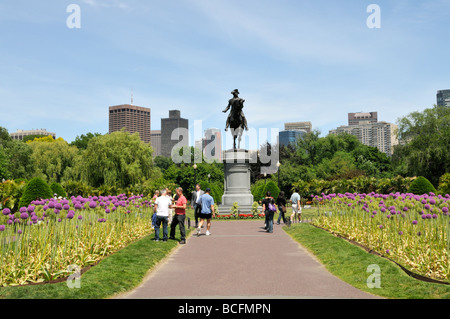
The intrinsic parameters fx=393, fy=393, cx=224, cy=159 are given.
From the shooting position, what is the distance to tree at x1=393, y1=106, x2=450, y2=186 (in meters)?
47.6

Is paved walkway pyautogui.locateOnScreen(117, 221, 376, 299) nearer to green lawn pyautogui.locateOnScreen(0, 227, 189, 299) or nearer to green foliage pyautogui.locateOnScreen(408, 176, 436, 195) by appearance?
green lawn pyautogui.locateOnScreen(0, 227, 189, 299)

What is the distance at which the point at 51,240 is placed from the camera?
924cm

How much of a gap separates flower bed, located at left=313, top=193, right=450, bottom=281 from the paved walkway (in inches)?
73.4

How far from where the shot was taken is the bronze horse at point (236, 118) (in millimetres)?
28781

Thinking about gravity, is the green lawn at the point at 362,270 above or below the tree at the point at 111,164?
below

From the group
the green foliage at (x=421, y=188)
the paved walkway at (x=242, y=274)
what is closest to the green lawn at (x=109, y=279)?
the paved walkway at (x=242, y=274)

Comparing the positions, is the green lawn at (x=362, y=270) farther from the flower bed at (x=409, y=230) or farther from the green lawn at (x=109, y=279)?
the green lawn at (x=109, y=279)

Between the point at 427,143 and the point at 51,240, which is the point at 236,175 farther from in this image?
the point at 427,143

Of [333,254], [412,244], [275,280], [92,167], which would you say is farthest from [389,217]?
[92,167]

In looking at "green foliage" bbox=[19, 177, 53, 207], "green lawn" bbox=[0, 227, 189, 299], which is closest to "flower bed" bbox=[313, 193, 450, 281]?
"green lawn" bbox=[0, 227, 189, 299]

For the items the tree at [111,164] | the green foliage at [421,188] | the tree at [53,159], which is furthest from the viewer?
the tree at [53,159]

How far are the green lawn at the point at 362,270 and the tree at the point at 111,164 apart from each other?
35.1m
